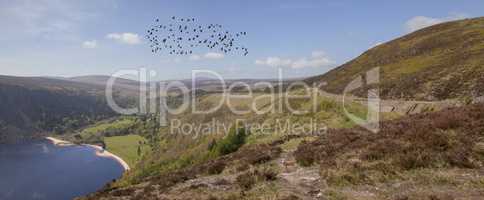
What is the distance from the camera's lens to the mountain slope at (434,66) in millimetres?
46125

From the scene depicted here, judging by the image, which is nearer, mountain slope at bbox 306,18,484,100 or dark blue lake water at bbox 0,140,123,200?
mountain slope at bbox 306,18,484,100

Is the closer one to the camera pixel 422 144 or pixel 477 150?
pixel 477 150

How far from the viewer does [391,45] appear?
4648 inches

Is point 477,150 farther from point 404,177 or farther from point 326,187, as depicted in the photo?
point 326,187

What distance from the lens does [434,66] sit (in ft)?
208

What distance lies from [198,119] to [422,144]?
16636 cm

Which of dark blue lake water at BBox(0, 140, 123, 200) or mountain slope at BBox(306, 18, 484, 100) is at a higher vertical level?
mountain slope at BBox(306, 18, 484, 100)

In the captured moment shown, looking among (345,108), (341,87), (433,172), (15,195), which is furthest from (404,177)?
(15,195)

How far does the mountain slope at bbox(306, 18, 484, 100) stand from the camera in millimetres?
46125

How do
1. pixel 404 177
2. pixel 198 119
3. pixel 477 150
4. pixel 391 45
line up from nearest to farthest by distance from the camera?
pixel 404 177
pixel 477 150
pixel 391 45
pixel 198 119

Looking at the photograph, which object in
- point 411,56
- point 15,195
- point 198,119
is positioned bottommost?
point 15,195

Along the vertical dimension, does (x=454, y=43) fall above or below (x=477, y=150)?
above

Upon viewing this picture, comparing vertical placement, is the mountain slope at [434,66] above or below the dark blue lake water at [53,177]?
above

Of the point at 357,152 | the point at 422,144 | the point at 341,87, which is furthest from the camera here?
the point at 341,87
